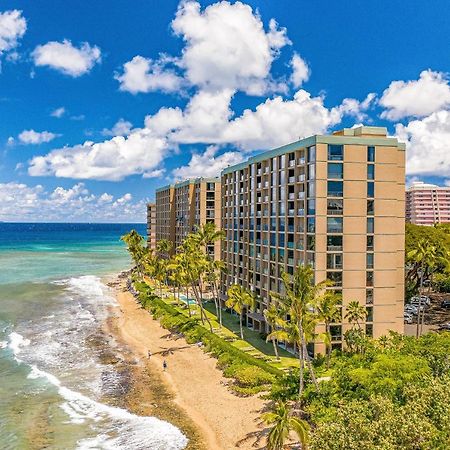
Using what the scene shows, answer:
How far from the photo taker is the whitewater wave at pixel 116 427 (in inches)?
1524

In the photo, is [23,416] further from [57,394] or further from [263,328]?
[263,328]

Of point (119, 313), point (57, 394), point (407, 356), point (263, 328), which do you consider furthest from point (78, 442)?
point (119, 313)

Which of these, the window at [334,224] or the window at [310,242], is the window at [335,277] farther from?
the window at [334,224]

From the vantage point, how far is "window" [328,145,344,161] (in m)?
52.9

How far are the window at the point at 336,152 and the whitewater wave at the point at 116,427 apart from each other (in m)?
32.5

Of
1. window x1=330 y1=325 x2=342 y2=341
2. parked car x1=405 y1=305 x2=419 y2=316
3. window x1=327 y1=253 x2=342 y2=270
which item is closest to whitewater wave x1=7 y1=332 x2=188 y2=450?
window x1=330 y1=325 x2=342 y2=341

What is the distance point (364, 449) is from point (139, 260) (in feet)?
321

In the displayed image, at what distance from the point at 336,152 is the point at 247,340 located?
28181mm

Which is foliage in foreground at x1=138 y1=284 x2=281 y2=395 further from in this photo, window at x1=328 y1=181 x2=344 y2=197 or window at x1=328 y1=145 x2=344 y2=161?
window at x1=328 y1=145 x2=344 y2=161

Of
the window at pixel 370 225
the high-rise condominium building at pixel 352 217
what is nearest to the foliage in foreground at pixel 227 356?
the high-rise condominium building at pixel 352 217

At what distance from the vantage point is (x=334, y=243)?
5312 cm

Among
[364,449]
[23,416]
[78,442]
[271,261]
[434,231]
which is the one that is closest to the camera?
[364,449]

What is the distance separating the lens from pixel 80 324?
3270 inches

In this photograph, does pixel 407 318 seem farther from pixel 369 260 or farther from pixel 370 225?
pixel 370 225
